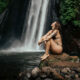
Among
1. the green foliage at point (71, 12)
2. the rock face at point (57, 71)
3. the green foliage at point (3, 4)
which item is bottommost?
the rock face at point (57, 71)

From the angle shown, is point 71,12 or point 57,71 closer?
point 57,71

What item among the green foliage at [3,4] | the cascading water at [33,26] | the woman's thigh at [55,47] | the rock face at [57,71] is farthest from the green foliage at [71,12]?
the green foliage at [3,4]

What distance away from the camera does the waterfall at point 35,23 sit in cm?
2064

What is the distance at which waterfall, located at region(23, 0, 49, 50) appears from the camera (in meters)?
20.6

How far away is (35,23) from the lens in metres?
21.6

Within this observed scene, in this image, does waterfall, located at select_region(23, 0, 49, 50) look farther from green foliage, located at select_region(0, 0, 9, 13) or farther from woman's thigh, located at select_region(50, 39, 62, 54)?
woman's thigh, located at select_region(50, 39, 62, 54)

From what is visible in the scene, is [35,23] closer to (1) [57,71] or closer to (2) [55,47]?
(2) [55,47]

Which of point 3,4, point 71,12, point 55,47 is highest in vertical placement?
point 3,4

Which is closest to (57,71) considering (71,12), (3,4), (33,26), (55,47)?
(55,47)

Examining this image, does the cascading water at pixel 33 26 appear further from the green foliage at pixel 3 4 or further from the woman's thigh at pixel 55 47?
the woman's thigh at pixel 55 47

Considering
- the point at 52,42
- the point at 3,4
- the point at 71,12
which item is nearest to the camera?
the point at 52,42

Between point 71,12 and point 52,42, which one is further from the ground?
point 71,12

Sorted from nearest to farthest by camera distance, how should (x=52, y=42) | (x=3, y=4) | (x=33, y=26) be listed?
1. (x=52, y=42)
2. (x=33, y=26)
3. (x=3, y=4)

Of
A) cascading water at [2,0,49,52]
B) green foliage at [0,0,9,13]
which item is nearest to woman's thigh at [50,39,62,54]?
cascading water at [2,0,49,52]
